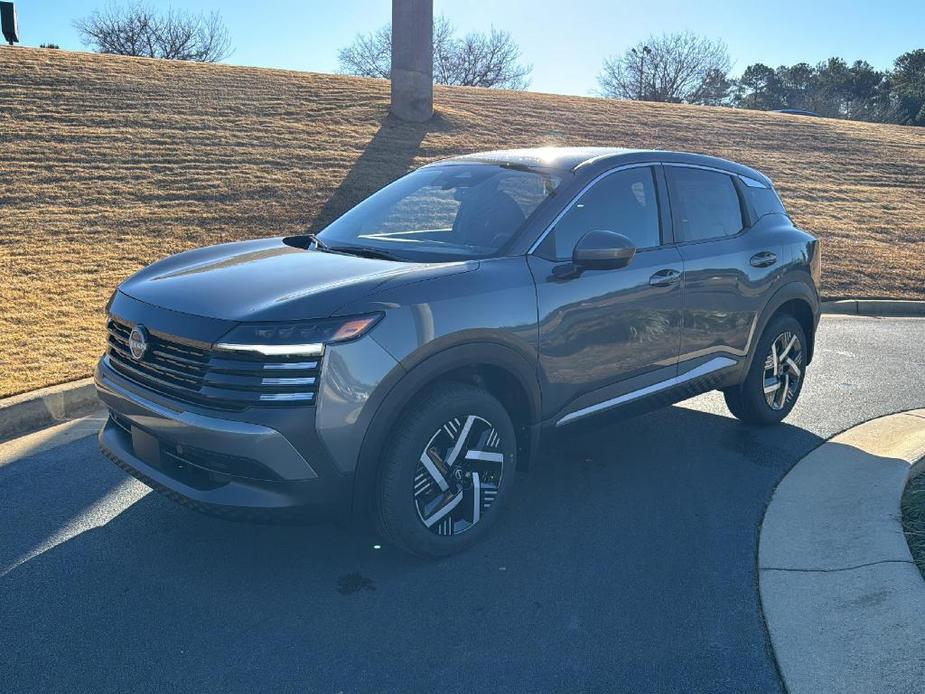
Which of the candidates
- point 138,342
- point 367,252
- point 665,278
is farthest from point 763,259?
point 138,342

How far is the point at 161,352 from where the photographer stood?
11.2 ft

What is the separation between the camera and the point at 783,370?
18.7 feet

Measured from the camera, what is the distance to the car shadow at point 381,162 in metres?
13.7

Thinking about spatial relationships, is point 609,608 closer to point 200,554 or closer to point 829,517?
point 829,517

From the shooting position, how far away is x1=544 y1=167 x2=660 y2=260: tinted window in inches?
163

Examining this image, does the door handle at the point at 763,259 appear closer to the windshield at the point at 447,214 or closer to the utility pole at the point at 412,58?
the windshield at the point at 447,214

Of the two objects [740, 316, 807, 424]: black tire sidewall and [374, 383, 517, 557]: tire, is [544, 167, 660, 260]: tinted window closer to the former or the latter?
[374, 383, 517, 557]: tire

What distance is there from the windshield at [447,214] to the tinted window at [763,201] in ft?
6.05

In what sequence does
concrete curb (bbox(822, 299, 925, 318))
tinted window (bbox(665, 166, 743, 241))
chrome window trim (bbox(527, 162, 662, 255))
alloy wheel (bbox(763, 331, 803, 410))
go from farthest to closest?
concrete curb (bbox(822, 299, 925, 318))
alloy wheel (bbox(763, 331, 803, 410))
tinted window (bbox(665, 166, 743, 241))
chrome window trim (bbox(527, 162, 662, 255))

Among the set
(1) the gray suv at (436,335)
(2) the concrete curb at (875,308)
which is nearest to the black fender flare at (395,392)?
(1) the gray suv at (436,335)

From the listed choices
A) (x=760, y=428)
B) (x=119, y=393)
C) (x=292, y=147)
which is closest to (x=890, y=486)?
(x=760, y=428)

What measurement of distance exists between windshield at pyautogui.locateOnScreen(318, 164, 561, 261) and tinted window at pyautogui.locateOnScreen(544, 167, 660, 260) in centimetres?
18

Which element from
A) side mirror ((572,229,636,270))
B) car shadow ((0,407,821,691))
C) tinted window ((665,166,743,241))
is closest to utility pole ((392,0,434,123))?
tinted window ((665,166,743,241))

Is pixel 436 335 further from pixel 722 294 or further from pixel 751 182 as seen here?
pixel 751 182
